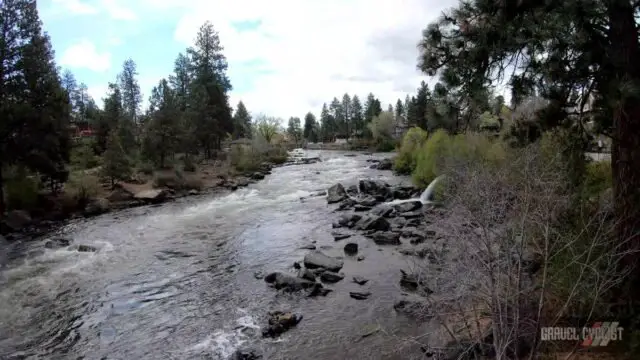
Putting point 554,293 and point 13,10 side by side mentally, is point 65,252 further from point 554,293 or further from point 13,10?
point 554,293

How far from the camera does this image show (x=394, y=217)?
18.8 meters

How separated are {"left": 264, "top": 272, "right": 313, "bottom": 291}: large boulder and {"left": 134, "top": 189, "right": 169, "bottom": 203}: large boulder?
1739 centimetres

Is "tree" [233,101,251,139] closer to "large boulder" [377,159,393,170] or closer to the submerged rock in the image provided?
"large boulder" [377,159,393,170]

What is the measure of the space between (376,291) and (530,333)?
18.6ft

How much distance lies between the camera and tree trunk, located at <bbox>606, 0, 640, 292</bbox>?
5.14 meters

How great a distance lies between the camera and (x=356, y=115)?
100625mm

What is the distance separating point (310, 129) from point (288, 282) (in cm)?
10279

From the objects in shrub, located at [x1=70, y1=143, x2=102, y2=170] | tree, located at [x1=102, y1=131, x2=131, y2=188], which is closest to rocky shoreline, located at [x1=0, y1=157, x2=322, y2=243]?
tree, located at [x1=102, y1=131, x2=131, y2=188]

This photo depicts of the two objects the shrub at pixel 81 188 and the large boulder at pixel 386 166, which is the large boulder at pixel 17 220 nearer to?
the shrub at pixel 81 188

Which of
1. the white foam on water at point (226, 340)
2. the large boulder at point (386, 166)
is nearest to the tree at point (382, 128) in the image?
the large boulder at point (386, 166)

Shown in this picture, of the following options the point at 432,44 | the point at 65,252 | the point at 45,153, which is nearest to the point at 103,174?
the point at 45,153

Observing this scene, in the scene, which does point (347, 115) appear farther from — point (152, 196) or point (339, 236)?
point (339, 236)

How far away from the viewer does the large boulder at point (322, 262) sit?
40.9 feet

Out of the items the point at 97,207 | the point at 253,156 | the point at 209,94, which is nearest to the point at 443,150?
the point at 97,207
